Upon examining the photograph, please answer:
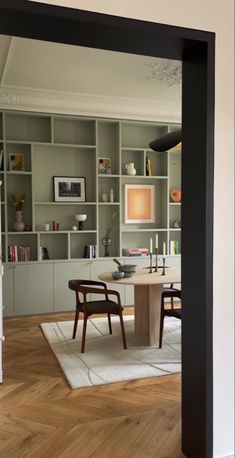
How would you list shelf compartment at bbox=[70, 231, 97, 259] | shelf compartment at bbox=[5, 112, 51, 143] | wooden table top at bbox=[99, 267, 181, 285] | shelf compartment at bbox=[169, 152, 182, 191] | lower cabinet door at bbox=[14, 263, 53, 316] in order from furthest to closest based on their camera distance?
shelf compartment at bbox=[169, 152, 182, 191] < shelf compartment at bbox=[70, 231, 97, 259] < shelf compartment at bbox=[5, 112, 51, 143] < lower cabinet door at bbox=[14, 263, 53, 316] < wooden table top at bbox=[99, 267, 181, 285]

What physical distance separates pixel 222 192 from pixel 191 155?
25 cm

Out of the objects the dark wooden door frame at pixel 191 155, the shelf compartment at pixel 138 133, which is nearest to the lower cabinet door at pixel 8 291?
the shelf compartment at pixel 138 133

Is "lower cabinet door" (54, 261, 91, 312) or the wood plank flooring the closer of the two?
the wood plank flooring

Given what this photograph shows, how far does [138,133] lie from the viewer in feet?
19.6

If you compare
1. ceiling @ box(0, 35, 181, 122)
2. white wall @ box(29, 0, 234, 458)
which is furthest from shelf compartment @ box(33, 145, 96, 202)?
white wall @ box(29, 0, 234, 458)

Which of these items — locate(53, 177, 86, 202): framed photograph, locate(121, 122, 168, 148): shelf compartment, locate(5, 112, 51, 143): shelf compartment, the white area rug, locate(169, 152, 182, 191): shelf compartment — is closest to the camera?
the white area rug

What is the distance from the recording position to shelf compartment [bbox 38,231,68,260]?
551 cm

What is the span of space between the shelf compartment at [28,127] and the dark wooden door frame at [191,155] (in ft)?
11.8

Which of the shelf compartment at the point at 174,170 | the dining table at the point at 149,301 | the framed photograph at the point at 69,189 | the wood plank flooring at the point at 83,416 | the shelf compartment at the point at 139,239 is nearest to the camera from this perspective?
the wood plank flooring at the point at 83,416

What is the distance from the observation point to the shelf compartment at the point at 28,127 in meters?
5.25

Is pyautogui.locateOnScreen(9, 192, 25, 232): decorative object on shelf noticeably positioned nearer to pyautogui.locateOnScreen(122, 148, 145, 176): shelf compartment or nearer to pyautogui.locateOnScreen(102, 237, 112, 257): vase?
pyautogui.locateOnScreen(102, 237, 112, 257): vase

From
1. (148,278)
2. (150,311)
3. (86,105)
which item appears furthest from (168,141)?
(86,105)

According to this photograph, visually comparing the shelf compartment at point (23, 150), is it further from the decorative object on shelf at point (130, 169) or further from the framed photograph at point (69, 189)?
the decorative object on shelf at point (130, 169)

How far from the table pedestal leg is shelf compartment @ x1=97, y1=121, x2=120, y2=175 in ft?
7.59
